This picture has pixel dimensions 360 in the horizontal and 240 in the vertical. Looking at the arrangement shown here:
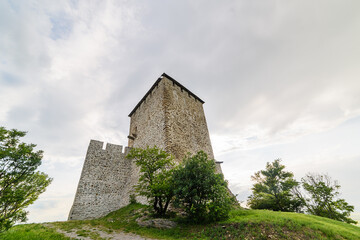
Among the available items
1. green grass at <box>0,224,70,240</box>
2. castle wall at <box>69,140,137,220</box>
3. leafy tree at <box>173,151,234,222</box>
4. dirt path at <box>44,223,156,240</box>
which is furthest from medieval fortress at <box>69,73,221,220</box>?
green grass at <box>0,224,70,240</box>

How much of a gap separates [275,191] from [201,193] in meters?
15.7

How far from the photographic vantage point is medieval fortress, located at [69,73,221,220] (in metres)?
12.0

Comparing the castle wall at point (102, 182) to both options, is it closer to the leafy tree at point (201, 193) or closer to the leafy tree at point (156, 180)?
the leafy tree at point (156, 180)

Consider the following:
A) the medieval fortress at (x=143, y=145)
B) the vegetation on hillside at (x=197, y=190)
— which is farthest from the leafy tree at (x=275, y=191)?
the vegetation on hillside at (x=197, y=190)

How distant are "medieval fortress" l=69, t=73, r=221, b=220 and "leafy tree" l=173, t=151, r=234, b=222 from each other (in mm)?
3607

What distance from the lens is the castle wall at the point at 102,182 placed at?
1184cm

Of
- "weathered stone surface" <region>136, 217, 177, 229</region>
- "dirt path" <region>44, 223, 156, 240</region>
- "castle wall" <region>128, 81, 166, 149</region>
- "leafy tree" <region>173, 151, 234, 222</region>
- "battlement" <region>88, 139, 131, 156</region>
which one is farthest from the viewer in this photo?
"battlement" <region>88, 139, 131, 156</region>

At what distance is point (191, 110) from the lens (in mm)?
16672

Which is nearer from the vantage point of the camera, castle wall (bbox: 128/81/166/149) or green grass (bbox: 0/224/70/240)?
green grass (bbox: 0/224/70/240)

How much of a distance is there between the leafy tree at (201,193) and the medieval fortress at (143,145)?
11.8 ft

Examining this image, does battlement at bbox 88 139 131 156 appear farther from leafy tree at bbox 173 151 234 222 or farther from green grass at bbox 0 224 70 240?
leafy tree at bbox 173 151 234 222

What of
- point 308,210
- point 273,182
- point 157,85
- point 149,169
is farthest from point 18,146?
point 308,210

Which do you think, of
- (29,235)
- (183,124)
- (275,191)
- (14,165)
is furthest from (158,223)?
(275,191)

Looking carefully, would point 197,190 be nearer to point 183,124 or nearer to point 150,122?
point 183,124
